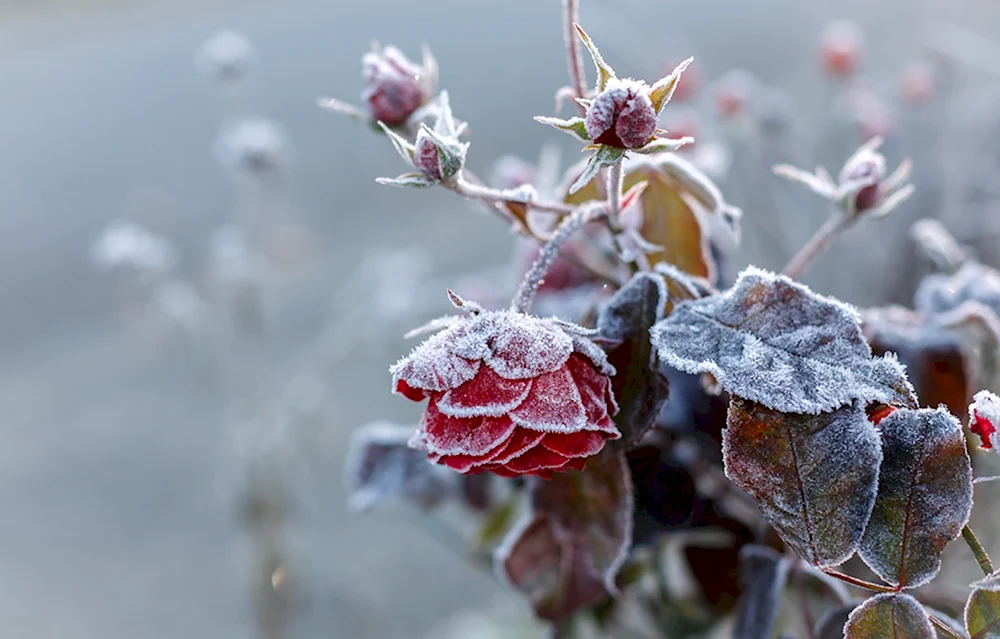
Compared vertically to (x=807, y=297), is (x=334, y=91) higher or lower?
lower

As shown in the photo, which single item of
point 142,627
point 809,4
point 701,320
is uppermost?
point 701,320

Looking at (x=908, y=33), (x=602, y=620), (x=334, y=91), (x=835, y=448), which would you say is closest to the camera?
(x=835, y=448)

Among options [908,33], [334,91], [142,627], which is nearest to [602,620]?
[142,627]

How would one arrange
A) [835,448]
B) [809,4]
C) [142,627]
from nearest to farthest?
[835,448]
[142,627]
[809,4]

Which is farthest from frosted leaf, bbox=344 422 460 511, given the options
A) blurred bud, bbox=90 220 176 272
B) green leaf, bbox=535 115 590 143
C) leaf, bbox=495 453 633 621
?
blurred bud, bbox=90 220 176 272

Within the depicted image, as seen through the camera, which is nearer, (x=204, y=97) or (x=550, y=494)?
(x=550, y=494)

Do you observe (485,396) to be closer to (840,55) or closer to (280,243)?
(840,55)

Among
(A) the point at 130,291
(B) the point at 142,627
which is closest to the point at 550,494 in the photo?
(B) the point at 142,627

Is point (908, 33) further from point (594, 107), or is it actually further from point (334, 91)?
point (594, 107)
